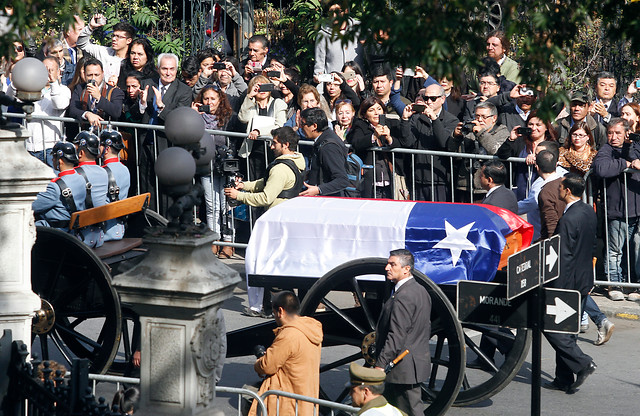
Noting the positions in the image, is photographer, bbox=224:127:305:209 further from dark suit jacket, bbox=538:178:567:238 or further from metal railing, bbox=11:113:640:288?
dark suit jacket, bbox=538:178:567:238

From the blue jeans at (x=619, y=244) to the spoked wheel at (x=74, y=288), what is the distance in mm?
5597

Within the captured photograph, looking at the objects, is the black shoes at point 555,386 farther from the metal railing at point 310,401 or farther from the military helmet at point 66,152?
the military helmet at point 66,152

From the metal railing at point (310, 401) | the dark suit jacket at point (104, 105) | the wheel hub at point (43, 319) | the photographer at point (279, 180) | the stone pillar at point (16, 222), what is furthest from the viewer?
the dark suit jacket at point (104, 105)

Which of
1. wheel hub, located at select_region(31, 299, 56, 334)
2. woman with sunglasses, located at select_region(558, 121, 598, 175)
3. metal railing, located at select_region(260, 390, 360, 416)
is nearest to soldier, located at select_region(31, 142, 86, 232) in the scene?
wheel hub, located at select_region(31, 299, 56, 334)

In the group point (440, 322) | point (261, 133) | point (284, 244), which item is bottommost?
point (440, 322)

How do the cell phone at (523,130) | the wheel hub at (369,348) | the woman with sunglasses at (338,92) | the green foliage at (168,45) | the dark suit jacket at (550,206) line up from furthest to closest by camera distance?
1. the green foliage at (168,45)
2. the woman with sunglasses at (338,92)
3. the cell phone at (523,130)
4. the dark suit jacket at (550,206)
5. the wheel hub at (369,348)

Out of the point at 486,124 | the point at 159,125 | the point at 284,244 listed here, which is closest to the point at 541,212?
the point at 486,124

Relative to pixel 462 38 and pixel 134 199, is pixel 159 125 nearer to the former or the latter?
pixel 134 199

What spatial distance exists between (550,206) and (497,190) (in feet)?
2.27

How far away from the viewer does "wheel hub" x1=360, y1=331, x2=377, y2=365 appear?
8914 mm

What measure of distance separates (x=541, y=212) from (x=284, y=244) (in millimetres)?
3002

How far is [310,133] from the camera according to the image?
11961 mm

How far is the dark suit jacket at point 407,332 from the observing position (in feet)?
28.0

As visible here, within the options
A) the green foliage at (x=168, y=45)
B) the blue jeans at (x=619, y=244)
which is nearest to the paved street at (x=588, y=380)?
the blue jeans at (x=619, y=244)
